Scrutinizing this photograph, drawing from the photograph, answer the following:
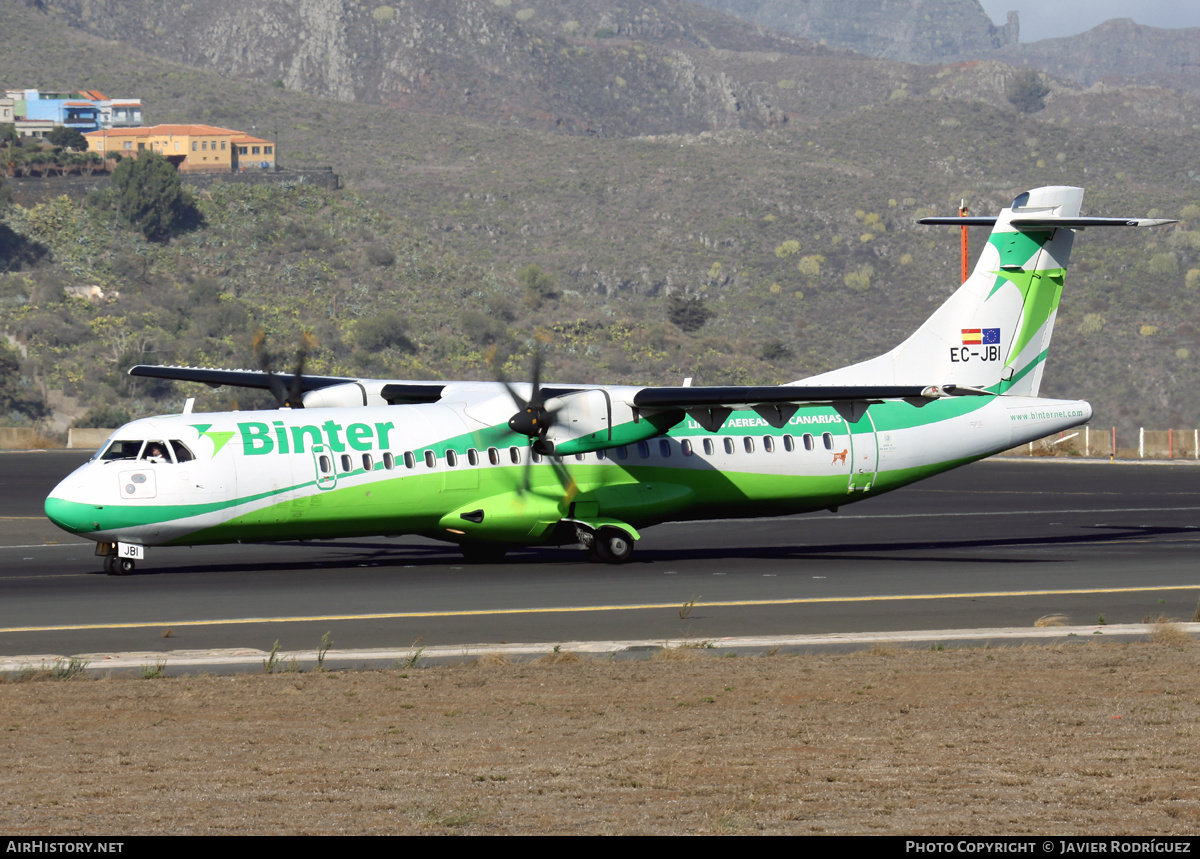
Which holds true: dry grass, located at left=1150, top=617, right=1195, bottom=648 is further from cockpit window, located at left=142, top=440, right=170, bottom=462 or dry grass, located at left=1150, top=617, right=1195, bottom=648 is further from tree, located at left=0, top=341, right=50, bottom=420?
tree, located at left=0, top=341, right=50, bottom=420

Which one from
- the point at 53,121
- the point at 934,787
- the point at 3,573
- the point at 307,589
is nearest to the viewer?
the point at 934,787

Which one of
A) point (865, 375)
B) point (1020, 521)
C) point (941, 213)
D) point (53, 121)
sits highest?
point (53, 121)

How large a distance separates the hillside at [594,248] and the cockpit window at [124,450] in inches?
2631

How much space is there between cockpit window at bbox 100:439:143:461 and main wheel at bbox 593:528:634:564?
8.74 m

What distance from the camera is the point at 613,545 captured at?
92.4 feet

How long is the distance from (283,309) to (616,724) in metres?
98.8

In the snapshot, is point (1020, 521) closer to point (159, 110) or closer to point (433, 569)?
point (433, 569)

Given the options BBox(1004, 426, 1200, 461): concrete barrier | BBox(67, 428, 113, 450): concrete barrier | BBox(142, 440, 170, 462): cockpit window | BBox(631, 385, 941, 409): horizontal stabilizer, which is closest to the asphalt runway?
BBox(142, 440, 170, 462): cockpit window

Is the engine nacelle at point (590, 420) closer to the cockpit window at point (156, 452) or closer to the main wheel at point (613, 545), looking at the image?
the main wheel at point (613, 545)

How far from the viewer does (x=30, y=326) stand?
97.6 metres

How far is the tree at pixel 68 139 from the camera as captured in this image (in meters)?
137

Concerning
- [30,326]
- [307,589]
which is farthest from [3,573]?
[30,326]

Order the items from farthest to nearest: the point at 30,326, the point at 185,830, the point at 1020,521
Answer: the point at 30,326
the point at 1020,521
the point at 185,830

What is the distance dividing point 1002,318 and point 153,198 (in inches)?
3928
